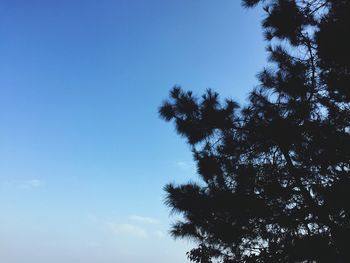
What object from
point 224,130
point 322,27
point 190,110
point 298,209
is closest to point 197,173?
point 224,130

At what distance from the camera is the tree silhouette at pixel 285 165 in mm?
3754

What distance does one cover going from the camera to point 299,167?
4633mm

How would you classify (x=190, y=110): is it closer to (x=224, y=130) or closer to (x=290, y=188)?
(x=224, y=130)

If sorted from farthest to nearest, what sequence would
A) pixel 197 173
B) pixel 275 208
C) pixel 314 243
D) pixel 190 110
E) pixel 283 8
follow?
1. pixel 190 110
2. pixel 197 173
3. pixel 283 8
4. pixel 275 208
5. pixel 314 243

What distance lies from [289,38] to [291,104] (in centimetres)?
100

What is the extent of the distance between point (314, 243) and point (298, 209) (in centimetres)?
43

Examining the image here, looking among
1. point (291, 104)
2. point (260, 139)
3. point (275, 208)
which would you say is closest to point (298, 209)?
point (275, 208)

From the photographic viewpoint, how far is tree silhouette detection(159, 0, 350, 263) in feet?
12.3

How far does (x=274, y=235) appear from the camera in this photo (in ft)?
14.4

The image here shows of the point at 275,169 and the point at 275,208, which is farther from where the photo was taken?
the point at 275,169

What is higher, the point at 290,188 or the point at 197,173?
the point at 197,173

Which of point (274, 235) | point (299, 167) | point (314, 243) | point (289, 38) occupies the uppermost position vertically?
point (289, 38)

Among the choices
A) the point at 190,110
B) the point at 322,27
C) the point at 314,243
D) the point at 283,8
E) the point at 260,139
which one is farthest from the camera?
the point at 190,110

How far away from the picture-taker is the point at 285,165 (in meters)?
4.80
